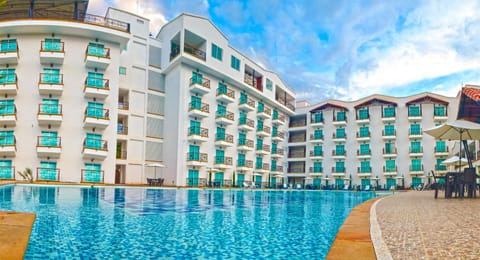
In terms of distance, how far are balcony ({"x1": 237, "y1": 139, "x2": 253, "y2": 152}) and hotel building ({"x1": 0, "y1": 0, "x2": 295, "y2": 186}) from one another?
0.33 ft

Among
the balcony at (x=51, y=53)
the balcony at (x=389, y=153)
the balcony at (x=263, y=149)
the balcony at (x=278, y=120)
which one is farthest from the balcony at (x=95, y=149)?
the balcony at (x=389, y=153)

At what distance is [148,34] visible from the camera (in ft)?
96.6

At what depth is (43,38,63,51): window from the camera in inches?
932

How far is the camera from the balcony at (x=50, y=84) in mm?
23047

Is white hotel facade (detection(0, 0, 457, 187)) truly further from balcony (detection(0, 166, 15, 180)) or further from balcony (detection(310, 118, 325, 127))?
balcony (detection(310, 118, 325, 127))

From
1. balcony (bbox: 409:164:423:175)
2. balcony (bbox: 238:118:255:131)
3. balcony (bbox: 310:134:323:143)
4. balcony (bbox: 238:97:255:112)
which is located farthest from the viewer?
balcony (bbox: 310:134:323:143)

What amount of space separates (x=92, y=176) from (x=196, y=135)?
8449 mm

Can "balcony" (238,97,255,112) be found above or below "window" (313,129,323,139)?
above

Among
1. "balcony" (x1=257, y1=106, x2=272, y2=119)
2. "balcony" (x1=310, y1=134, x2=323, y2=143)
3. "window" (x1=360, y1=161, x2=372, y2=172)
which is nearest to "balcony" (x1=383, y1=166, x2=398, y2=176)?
"window" (x1=360, y1=161, x2=372, y2=172)

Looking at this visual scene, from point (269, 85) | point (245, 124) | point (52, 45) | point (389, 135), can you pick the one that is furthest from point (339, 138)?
point (52, 45)

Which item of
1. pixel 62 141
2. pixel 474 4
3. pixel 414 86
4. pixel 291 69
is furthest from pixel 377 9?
pixel 291 69

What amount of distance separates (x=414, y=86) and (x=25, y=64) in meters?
38.7

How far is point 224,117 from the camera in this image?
31.8 m

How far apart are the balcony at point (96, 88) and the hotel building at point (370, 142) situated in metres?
25.7
